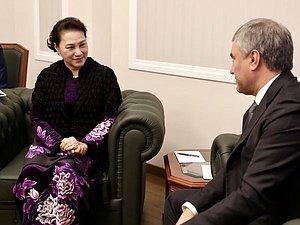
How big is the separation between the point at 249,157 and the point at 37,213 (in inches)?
45.1

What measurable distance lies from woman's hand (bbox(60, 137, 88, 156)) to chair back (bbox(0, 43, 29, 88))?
4.60ft

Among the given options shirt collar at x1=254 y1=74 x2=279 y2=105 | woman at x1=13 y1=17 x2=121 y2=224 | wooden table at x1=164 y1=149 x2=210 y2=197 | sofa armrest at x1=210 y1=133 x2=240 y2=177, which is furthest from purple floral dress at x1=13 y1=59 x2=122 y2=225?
shirt collar at x1=254 y1=74 x2=279 y2=105

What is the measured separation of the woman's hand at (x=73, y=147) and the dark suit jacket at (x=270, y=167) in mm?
961

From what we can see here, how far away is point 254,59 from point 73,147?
1106mm

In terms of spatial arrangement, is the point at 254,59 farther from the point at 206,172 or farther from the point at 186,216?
the point at 206,172

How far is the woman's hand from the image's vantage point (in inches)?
80.2

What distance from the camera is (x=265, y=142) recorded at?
3.81 ft

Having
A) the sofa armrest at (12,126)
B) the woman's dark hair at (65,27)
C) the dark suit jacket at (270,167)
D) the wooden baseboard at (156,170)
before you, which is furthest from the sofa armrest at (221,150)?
the wooden baseboard at (156,170)

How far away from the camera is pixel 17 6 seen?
4176mm

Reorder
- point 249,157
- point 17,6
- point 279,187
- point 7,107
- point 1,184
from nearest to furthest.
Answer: point 279,187 < point 249,157 < point 1,184 < point 7,107 < point 17,6

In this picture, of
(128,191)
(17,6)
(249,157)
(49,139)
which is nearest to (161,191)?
(128,191)

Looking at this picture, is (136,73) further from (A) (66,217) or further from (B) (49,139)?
(A) (66,217)

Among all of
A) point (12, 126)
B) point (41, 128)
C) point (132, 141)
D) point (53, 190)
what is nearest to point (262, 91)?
point (132, 141)

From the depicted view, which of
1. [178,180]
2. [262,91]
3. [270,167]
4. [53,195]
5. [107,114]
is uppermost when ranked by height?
[262,91]
